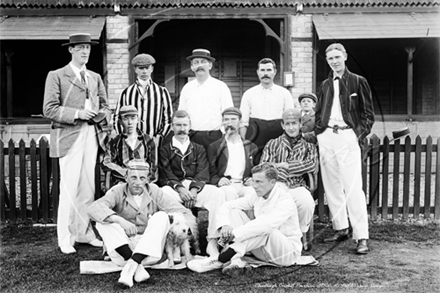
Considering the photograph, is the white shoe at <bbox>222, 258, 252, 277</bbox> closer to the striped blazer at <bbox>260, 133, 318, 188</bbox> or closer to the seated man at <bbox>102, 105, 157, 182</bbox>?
the striped blazer at <bbox>260, 133, 318, 188</bbox>

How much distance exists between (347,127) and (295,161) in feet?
2.19

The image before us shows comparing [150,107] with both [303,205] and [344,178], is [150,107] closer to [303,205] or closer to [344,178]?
[303,205]

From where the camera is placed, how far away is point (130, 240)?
14.5ft

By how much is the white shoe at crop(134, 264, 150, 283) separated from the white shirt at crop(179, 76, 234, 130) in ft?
6.80

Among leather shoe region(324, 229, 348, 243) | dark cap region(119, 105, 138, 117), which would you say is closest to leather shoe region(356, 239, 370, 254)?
leather shoe region(324, 229, 348, 243)

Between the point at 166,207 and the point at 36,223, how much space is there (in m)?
2.81

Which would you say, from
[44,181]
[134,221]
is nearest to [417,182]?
[134,221]

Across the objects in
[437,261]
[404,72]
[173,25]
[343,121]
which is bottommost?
[437,261]

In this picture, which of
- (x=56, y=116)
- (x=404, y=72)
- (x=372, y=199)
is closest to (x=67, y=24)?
(x=56, y=116)

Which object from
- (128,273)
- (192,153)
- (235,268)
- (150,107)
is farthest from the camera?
(150,107)

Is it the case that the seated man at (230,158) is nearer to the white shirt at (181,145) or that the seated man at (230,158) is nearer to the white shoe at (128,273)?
the white shirt at (181,145)

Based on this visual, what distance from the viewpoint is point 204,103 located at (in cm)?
582

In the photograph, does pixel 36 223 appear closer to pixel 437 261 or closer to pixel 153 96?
pixel 153 96

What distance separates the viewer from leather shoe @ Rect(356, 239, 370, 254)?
16.6 ft
